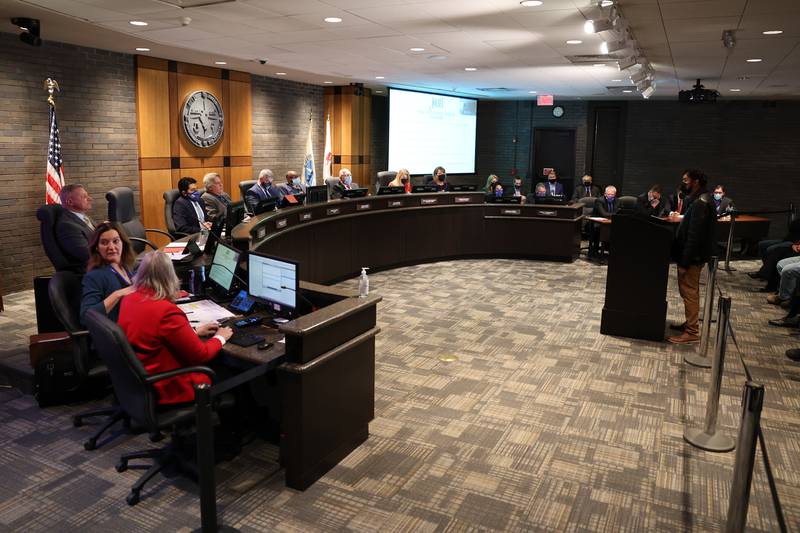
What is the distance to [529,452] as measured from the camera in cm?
381

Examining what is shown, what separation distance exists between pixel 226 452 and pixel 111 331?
3.86 feet

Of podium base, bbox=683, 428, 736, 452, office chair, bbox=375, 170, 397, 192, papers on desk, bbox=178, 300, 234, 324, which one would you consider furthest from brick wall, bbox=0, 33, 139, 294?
podium base, bbox=683, 428, 736, 452

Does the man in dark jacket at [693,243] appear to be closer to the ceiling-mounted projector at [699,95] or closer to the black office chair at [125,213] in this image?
the ceiling-mounted projector at [699,95]

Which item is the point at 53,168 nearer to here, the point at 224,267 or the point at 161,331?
the point at 224,267

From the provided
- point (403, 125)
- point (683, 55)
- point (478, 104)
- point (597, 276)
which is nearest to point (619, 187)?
point (478, 104)

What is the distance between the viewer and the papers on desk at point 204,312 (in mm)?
3767

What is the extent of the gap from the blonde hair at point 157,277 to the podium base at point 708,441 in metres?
3.28

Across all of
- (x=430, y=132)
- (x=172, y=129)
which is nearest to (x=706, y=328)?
(x=172, y=129)

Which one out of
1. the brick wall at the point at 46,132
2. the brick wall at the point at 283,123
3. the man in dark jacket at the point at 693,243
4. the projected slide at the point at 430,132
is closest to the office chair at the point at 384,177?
the projected slide at the point at 430,132

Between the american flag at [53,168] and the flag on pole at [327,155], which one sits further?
the flag on pole at [327,155]

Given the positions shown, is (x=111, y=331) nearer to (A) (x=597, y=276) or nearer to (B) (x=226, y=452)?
(B) (x=226, y=452)

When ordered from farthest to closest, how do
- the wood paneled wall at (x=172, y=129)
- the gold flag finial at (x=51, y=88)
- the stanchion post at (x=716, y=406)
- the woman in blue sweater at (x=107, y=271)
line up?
1. the wood paneled wall at (x=172, y=129)
2. the gold flag finial at (x=51, y=88)
3. the stanchion post at (x=716, y=406)
4. the woman in blue sweater at (x=107, y=271)

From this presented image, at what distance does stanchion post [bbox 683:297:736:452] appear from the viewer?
3.87 meters

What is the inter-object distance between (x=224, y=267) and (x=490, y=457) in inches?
84.3
